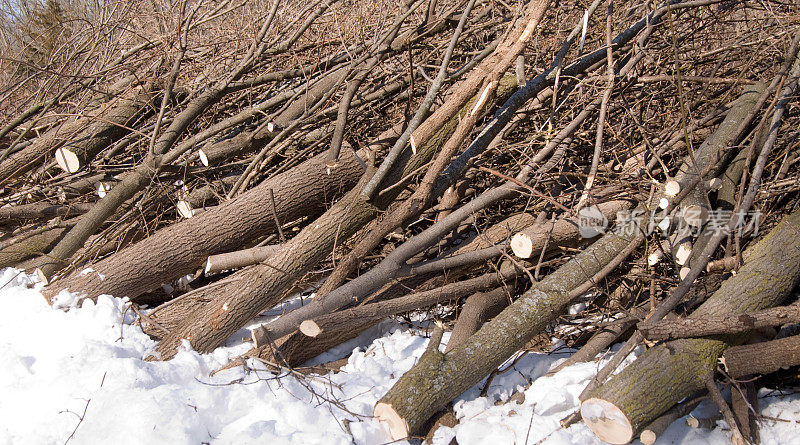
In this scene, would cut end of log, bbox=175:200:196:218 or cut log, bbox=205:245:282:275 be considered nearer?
cut log, bbox=205:245:282:275

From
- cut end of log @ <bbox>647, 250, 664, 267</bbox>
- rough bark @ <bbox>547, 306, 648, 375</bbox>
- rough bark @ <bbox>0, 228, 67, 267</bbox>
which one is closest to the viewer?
rough bark @ <bbox>547, 306, 648, 375</bbox>

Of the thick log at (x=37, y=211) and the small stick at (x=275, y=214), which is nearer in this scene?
the small stick at (x=275, y=214)

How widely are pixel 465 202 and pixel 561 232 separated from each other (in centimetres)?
74

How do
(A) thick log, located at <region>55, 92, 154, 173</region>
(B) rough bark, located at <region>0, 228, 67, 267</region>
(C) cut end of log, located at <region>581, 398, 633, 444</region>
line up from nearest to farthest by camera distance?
(C) cut end of log, located at <region>581, 398, 633, 444</region>, (B) rough bark, located at <region>0, 228, 67, 267</region>, (A) thick log, located at <region>55, 92, 154, 173</region>

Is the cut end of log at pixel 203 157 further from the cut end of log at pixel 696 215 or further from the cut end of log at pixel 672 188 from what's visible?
the cut end of log at pixel 696 215

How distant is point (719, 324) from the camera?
2371 millimetres

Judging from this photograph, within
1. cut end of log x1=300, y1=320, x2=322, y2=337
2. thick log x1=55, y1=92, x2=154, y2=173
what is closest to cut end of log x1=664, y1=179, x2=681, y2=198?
cut end of log x1=300, y1=320, x2=322, y2=337

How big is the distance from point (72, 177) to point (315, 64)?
7.17 ft

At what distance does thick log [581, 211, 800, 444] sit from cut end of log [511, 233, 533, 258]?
90 centimetres

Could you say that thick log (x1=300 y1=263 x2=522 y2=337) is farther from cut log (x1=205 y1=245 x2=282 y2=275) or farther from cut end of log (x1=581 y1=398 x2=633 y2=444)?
cut end of log (x1=581 y1=398 x2=633 y2=444)

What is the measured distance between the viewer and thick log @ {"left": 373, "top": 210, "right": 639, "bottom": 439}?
242 centimetres

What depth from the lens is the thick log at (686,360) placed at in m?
2.20

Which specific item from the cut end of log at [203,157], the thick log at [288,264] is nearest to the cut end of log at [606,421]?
the thick log at [288,264]

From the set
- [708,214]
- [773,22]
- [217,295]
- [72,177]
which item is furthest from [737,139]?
[72,177]
